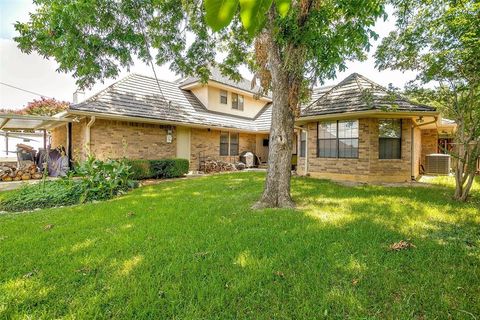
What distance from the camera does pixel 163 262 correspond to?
3.34 m

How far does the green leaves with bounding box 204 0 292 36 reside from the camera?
3.35ft

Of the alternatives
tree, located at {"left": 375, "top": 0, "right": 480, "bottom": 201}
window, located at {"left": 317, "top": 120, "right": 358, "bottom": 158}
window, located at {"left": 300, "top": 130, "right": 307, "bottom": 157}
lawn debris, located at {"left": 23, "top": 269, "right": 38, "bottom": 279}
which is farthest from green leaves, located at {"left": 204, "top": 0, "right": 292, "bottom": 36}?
window, located at {"left": 300, "top": 130, "right": 307, "bottom": 157}

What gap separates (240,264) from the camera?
3262 mm

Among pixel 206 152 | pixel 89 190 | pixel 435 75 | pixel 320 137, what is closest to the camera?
pixel 435 75

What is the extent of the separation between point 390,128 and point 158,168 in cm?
1104

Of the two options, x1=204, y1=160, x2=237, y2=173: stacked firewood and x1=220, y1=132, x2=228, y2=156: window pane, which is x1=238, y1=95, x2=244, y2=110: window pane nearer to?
x1=220, y1=132, x2=228, y2=156: window pane

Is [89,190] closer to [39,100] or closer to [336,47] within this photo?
[336,47]

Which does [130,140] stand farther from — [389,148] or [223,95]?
[389,148]

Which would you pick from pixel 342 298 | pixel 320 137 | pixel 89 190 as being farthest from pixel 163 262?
pixel 320 137

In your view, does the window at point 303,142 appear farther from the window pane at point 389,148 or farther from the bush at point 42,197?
the bush at point 42,197

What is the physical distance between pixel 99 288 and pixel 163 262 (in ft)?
2.58

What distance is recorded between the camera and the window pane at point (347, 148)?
11.5m

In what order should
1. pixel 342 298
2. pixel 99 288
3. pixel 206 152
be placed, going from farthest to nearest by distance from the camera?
1. pixel 206 152
2. pixel 99 288
3. pixel 342 298

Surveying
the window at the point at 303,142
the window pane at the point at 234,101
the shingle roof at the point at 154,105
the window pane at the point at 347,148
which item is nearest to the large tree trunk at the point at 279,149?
the window pane at the point at 347,148
